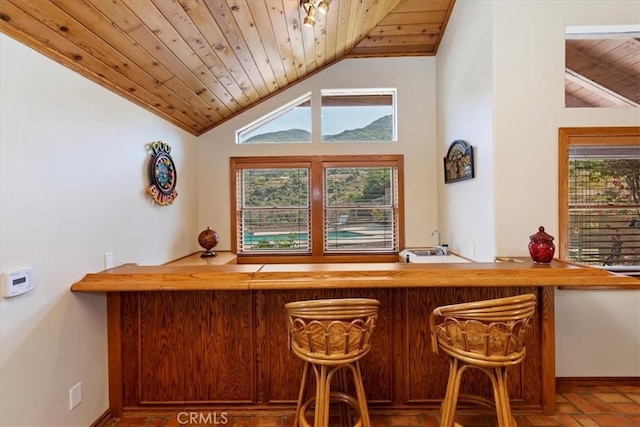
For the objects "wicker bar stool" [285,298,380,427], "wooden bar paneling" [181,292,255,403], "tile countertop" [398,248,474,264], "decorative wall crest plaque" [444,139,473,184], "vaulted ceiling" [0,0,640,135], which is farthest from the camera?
"tile countertop" [398,248,474,264]

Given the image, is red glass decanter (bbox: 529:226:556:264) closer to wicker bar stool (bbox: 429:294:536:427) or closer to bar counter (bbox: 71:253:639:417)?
bar counter (bbox: 71:253:639:417)

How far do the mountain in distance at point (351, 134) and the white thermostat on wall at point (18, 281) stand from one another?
2.88 metres

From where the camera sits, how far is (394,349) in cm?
214

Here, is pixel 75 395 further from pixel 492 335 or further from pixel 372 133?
pixel 372 133

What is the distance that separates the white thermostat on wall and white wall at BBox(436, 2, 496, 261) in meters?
2.94

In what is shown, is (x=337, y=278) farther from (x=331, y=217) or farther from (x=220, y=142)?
(x=220, y=142)

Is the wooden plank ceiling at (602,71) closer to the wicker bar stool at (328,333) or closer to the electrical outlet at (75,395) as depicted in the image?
the wicker bar stool at (328,333)

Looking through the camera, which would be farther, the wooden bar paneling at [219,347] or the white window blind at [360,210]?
the white window blind at [360,210]

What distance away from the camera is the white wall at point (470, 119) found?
262 cm

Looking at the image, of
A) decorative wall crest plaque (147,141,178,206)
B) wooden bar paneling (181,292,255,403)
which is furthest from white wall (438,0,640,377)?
decorative wall crest plaque (147,141,178,206)

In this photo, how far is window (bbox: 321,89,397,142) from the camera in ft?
13.4

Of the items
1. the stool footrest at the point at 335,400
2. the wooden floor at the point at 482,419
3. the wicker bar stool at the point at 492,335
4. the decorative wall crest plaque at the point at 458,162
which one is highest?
the decorative wall crest plaque at the point at 458,162

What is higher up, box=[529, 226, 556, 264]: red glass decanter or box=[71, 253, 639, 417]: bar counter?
box=[529, 226, 556, 264]: red glass decanter

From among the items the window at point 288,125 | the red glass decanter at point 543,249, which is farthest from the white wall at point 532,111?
the window at point 288,125
